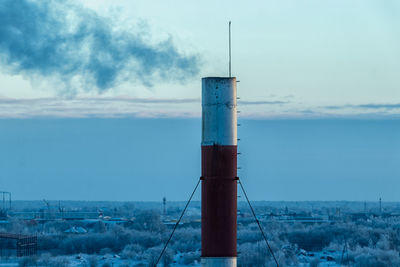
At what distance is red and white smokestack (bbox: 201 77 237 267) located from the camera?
63.9 feet

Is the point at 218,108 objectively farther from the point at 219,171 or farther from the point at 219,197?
the point at 219,197

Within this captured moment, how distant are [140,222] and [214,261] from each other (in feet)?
364

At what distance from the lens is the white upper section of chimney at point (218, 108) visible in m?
19.4

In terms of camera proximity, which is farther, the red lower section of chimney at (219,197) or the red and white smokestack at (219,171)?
the red lower section of chimney at (219,197)

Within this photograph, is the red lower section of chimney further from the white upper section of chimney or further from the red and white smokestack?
the white upper section of chimney

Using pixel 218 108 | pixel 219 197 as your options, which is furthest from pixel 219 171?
pixel 218 108

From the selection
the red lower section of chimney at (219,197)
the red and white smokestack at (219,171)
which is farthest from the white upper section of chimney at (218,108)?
the red lower section of chimney at (219,197)

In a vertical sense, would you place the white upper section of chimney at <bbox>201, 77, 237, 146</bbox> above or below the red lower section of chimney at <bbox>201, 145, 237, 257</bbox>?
above

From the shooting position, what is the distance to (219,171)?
1961 cm

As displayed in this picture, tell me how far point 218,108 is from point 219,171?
4.45ft


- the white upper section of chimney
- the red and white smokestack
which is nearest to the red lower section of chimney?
the red and white smokestack

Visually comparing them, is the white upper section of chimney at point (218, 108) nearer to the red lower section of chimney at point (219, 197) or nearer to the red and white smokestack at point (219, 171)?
the red and white smokestack at point (219, 171)

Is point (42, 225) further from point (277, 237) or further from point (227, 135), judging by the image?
point (227, 135)

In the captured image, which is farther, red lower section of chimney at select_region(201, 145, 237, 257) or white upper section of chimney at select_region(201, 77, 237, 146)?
red lower section of chimney at select_region(201, 145, 237, 257)
